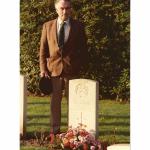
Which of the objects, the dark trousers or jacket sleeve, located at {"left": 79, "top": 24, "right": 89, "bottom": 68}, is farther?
the dark trousers

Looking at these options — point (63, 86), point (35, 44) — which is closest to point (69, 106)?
point (63, 86)

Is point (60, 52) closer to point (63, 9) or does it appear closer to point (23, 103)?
point (63, 9)

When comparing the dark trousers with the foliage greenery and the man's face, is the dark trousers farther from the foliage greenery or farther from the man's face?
the man's face

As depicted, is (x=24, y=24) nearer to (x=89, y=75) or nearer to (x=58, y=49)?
(x=58, y=49)

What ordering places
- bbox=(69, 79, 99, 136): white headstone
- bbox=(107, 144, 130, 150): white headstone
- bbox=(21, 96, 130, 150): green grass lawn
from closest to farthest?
bbox=(107, 144, 130, 150): white headstone
bbox=(21, 96, 130, 150): green grass lawn
bbox=(69, 79, 99, 136): white headstone

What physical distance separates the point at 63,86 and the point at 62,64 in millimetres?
213

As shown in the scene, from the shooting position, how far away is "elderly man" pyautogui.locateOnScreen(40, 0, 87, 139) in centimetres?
642

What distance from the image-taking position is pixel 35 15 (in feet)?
21.4

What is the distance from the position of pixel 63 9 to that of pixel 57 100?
873 mm

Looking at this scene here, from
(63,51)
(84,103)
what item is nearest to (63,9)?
(63,51)

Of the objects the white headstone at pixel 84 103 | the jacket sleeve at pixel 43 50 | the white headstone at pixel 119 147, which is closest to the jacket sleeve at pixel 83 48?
the white headstone at pixel 84 103

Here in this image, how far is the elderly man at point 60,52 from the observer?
6.42 metres

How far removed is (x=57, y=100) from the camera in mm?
6496

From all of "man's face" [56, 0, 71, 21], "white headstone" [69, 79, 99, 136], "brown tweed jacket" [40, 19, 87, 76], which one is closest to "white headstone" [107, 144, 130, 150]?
"white headstone" [69, 79, 99, 136]
